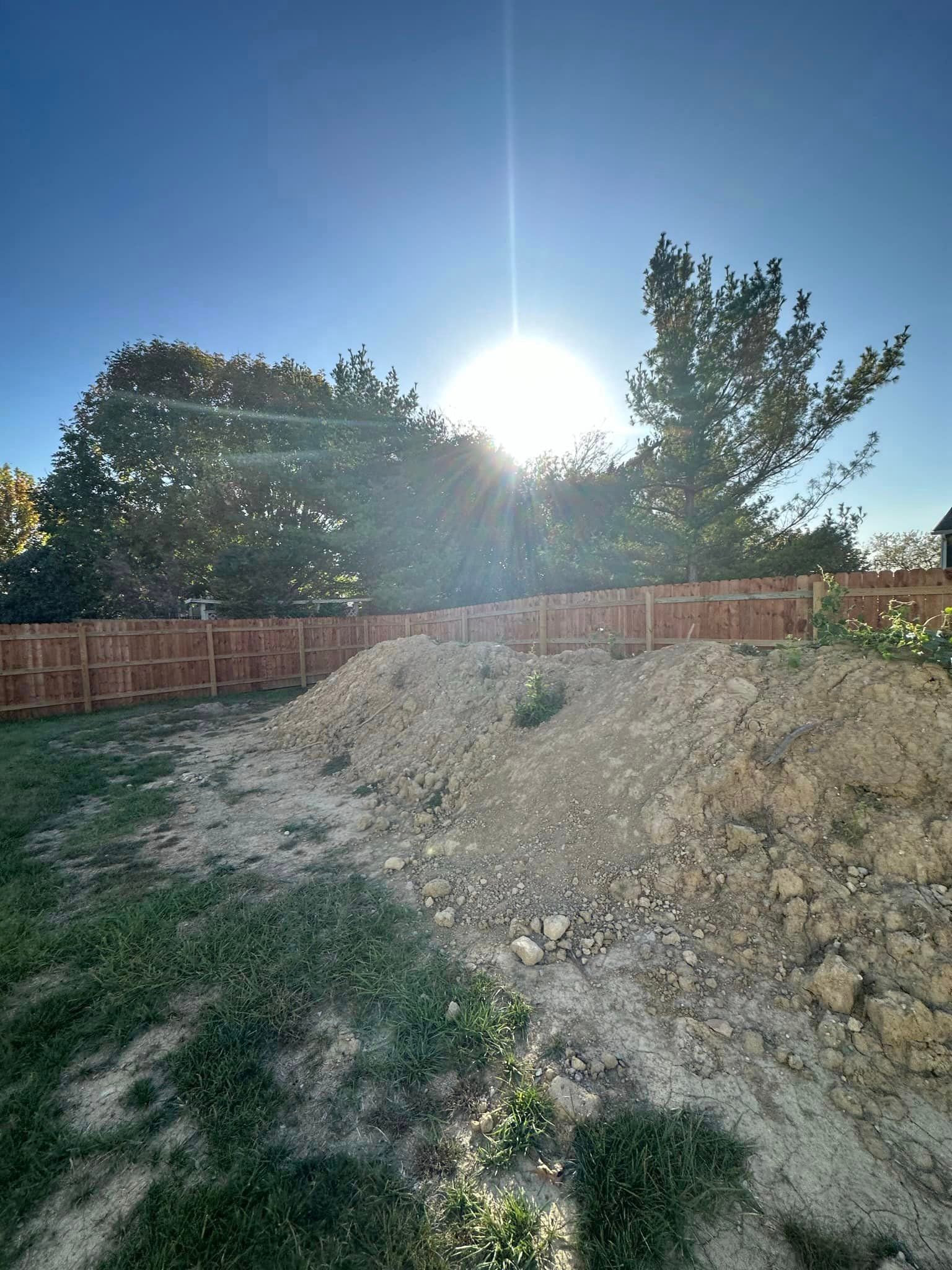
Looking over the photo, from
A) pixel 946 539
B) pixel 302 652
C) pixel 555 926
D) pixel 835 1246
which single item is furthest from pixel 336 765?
pixel 946 539

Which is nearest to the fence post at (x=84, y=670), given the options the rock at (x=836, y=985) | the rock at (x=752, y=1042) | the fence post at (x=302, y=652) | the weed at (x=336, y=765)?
the fence post at (x=302, y=652)

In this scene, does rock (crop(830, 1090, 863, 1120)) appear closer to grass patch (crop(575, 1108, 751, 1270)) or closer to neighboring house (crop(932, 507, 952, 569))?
grass patch (crop(575, 1108, 751, 1270))

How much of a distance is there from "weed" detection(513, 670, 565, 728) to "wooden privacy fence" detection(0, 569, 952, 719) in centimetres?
201

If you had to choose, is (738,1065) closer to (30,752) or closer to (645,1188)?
(645,1188)

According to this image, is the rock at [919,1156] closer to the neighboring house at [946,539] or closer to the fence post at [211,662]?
the fence post at [211,662]

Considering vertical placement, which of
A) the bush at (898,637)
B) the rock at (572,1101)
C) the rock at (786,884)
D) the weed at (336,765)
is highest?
the bush at (898,637)

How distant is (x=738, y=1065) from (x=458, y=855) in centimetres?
242

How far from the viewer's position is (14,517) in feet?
91.7

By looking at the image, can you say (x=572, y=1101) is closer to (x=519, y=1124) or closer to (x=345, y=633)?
(x=519, y=1124)

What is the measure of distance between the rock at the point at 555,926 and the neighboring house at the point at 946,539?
68.8 ft

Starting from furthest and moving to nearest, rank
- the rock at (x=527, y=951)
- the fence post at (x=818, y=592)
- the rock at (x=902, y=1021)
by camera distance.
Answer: the fence post at (x=818, y=592) < the rock at (x=527, y=951) < the rock at (x=902, y=1021)

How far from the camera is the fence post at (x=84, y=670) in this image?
12227 mm

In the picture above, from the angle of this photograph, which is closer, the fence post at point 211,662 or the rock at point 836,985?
the rock at point 836,985

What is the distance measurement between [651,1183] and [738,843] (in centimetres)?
204
